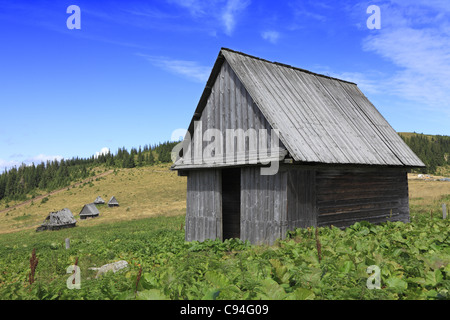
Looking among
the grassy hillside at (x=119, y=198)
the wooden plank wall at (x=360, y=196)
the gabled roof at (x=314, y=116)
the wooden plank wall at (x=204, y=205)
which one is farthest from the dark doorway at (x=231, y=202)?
the grassy hillside at (x=119, y=198)

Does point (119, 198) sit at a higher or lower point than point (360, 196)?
lower

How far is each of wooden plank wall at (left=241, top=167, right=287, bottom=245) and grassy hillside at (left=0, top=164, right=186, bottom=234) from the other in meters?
39.0

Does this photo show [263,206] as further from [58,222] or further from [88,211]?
[88,211]

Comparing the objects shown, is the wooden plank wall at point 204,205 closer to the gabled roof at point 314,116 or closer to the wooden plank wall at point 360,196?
the gabled roof at point 314,116

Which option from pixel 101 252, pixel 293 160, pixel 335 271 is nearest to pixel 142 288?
pixel 335 271

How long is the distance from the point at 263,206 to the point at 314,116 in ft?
13.8

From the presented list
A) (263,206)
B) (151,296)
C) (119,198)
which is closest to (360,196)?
(263,206)

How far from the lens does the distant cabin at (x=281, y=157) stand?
36.3 ft

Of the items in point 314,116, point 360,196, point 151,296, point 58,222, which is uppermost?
point 314,116

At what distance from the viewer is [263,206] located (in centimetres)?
1124

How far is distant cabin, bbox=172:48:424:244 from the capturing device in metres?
11.1

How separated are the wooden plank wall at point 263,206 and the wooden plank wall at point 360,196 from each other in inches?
63.8
